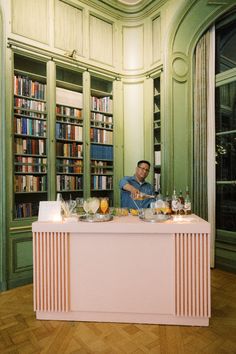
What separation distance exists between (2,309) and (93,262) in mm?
1202

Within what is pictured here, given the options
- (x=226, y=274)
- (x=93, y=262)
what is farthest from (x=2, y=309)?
(x=226, y=274)

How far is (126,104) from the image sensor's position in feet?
13.9

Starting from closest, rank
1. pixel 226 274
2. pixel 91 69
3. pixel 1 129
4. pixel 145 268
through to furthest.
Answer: pixel 145 268 < pixel 1 129 < pixel 226 274 < pixel 91 69

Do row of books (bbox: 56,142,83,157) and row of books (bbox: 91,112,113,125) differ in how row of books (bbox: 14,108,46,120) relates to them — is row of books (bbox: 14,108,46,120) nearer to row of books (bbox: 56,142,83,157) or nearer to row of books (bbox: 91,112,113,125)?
row of books (bbox: 56,142,83,157)

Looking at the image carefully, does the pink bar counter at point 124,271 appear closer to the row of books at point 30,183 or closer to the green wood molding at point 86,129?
the row of books at point 30,183

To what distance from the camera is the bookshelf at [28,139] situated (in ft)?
10.6

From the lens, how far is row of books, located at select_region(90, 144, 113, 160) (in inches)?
155

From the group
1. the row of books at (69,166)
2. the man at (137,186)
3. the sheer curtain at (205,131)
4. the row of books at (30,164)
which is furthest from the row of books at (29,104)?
the sheer curtain at (205,131)

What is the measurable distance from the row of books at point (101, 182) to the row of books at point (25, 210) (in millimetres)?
981

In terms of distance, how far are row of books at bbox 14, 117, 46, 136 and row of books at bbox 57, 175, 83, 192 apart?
70 centimetres

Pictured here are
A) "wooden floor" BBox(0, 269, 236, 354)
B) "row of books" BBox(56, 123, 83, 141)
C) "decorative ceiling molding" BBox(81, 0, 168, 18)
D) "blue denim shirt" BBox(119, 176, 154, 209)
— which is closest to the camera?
"wooden floor" BBox(0, 269, 236, 354)

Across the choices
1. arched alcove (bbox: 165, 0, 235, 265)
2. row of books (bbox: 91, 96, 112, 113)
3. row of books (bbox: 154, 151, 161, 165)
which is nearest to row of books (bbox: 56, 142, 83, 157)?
row of books (bbox: 91, 96, 112, 113)

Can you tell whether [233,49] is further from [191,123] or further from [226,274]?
[226,274]

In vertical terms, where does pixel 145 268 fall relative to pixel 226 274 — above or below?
above
